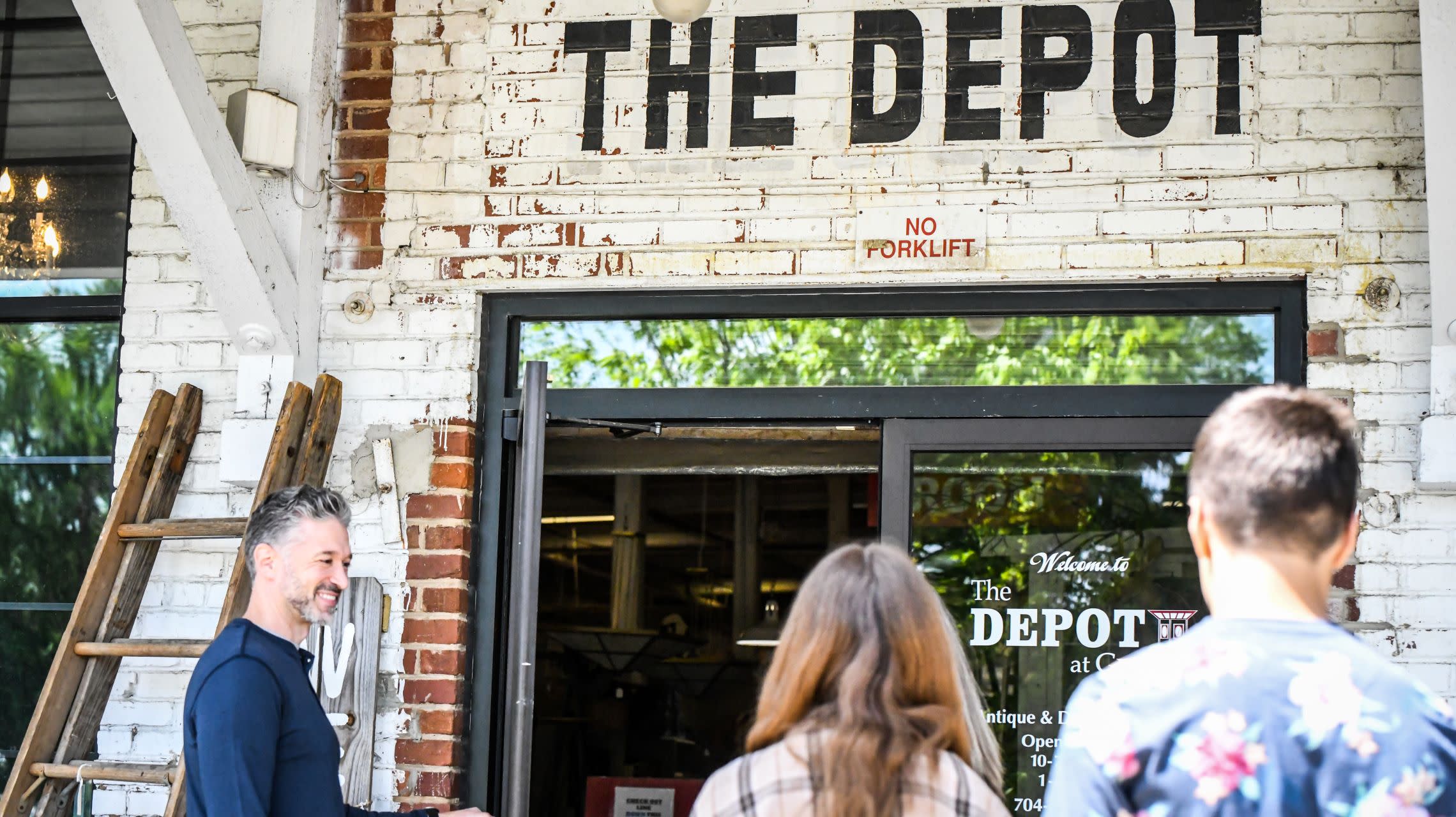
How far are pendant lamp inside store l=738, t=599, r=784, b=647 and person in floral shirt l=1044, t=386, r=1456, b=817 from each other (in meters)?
5.95

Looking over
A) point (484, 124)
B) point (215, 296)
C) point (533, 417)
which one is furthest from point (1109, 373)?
point (215, 296)

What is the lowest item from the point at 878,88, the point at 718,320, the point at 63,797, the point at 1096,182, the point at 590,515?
the point at 63,797

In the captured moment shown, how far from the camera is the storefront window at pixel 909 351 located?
3822mm

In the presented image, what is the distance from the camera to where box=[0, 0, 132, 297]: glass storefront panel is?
4.41m

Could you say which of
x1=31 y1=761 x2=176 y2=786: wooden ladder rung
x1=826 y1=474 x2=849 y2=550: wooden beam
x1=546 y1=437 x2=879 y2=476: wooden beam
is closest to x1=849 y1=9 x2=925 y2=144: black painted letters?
x1=546 y1=437 x2=879 y2=476: wooden beam

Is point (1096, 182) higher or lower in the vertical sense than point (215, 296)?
higher

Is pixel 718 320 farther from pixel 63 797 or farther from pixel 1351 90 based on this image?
pixel 63 797

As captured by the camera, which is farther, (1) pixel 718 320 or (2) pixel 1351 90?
(1) pixel 718 320

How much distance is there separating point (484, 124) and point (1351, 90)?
2.29 m

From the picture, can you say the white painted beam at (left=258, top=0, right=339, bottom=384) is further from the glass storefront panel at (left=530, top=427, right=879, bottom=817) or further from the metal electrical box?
the glass storefront panel at (left=530, top=427, right=879, bottom=817)

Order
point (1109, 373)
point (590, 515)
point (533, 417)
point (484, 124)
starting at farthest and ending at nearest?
point (590, 515), point (484, 124), point (1109, 373), point (533, 417)

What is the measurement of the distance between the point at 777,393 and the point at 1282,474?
2.37m

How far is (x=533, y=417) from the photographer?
356cm

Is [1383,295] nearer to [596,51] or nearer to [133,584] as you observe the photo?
[596,51]
